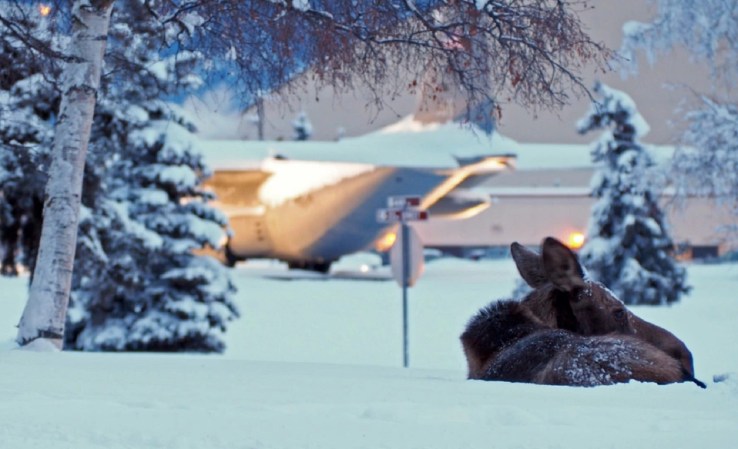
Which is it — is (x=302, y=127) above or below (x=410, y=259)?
above

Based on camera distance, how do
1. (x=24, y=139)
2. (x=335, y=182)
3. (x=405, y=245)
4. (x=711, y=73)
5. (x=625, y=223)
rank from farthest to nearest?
(x=335, y=182)
(x=625, y=223)
(x=711, y=73)
(x=405, y=245)
(x=24, y=139)

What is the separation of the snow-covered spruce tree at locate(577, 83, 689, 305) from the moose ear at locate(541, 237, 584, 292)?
23.7 meters

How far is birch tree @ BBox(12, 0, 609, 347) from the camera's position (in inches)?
287

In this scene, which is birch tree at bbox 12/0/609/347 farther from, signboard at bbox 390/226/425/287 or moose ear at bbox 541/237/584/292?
signboard at bbox 390/226/425/287

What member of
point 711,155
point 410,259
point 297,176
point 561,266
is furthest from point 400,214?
point 297,176

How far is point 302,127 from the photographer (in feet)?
217

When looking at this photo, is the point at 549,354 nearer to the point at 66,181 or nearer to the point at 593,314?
the point at 593,314

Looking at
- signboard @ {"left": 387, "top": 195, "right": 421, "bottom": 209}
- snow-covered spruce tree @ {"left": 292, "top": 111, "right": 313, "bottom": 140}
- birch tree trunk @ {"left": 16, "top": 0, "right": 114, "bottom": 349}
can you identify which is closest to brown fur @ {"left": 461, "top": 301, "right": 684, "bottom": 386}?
birch tree trunk @ {"left": 16, "top": 0, "right": 114, "bottom": 349}

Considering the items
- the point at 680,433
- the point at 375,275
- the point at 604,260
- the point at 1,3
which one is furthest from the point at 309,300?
the point at 680,433

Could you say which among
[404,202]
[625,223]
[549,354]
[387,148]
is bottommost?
[549,354]

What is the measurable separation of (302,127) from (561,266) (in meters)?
63.0

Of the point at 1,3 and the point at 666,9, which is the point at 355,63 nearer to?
the point at 1,3

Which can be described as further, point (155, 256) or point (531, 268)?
point (155, 256)

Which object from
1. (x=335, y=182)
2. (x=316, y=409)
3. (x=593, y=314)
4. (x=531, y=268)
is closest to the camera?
(x=316, y=409)
